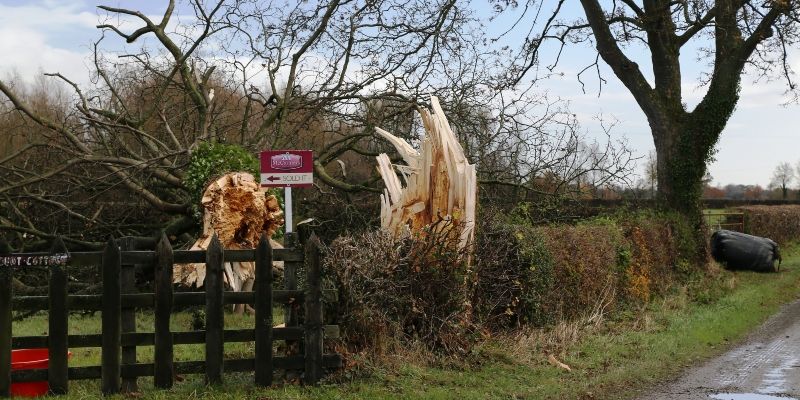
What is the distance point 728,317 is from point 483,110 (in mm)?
5791

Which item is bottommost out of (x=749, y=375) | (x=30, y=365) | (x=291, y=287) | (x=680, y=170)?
(x=749, y=375)

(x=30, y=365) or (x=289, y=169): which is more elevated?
(x=289, y=169)

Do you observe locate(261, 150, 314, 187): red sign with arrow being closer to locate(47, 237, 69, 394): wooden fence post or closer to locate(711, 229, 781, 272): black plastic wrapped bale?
locate(47, 237, 69, 394): wooden fence post

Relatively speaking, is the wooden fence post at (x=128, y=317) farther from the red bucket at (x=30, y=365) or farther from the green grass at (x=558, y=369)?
the red bucket at (x=30, y=365)

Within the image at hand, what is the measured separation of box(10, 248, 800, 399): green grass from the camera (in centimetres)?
758

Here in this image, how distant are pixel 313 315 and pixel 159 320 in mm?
1396

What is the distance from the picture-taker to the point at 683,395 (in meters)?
8.38

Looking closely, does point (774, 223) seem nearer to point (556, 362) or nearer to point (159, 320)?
point (556, 362)

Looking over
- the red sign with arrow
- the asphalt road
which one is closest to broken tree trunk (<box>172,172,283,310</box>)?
the red sign with arrow

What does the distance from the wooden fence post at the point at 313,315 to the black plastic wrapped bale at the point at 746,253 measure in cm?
1747

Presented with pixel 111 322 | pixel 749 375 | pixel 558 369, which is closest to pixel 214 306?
pixel 111 322

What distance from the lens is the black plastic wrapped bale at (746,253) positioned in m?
22.3

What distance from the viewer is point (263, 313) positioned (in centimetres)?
760

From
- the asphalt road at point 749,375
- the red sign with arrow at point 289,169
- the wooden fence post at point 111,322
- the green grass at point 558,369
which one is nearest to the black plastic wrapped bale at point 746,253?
the green grass at point 558,369
